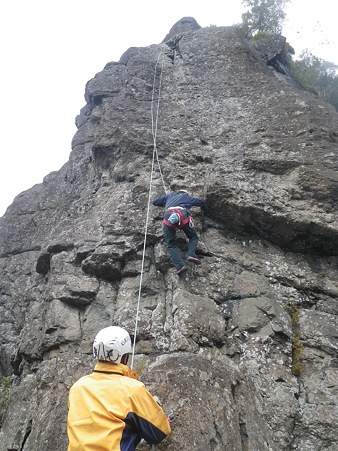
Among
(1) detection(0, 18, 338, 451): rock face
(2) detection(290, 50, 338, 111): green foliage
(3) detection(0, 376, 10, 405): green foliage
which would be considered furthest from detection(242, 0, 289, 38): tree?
(3) detection(0, 376, 10, 405): green foliage

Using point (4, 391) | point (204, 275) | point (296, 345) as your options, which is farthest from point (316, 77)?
point (4, 391)

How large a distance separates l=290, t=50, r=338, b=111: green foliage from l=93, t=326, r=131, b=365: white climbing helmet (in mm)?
15351

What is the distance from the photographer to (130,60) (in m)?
15.5

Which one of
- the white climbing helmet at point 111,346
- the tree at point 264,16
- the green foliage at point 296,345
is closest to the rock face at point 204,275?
the green foliage at point 296,345

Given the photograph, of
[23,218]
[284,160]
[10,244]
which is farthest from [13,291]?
[284,160]

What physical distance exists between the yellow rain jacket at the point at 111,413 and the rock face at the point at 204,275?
1.07 meters

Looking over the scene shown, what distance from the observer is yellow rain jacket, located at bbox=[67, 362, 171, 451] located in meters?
3.56

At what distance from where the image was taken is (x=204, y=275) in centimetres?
801

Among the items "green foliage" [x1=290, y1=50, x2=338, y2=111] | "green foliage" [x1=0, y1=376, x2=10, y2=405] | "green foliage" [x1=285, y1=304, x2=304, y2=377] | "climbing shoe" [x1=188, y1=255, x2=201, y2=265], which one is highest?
"green foliage" [x1=290, y1=50, x2=338, y2=111]

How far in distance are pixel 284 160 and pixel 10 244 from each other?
869 cm

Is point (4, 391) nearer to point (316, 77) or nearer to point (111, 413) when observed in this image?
point (111, 413)

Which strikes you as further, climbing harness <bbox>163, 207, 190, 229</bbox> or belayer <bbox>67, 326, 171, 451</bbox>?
climbing harness <bbox>163, 207, 190, 229</bbox>

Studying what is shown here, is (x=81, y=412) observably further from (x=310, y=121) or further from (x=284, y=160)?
(x=310, y=121)

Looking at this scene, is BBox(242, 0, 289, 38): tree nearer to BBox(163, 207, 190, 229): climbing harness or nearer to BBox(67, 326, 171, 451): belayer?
BBox(163, 207, 190, 229): climbing harness
